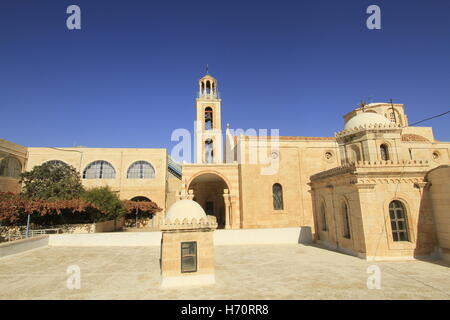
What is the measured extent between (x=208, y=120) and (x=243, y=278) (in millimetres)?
20656

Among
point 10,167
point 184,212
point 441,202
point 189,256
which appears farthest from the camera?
point 10,167

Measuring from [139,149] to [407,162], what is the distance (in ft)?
83.6

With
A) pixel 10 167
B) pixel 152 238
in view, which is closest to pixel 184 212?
pixel 152 238

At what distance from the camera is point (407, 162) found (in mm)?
11023

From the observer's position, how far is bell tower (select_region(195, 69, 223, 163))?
24.4m

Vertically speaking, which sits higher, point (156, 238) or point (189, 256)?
point (189, 256)

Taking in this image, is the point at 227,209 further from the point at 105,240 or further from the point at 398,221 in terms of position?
the point at 398,221

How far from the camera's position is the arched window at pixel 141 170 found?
27.1 m

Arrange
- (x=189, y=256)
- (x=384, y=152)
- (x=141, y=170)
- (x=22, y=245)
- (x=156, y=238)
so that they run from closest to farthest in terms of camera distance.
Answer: (x=189, y=256) < (x=384, y=152) < (x=22, y=245) < (x=156, y=238) < (x=141, y=170)

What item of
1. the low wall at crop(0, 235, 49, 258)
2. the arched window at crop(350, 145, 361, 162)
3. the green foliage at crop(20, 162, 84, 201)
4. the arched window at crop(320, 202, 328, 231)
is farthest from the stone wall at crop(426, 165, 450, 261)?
the green foliage at crop(20, 162, 84, 201)

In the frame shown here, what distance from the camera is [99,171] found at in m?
26.6

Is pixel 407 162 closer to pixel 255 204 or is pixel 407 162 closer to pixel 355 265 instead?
pixel 355 265

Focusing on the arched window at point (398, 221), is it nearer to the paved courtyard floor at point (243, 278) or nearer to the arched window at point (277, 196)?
the paved courtyard floor at point (243, 278)
